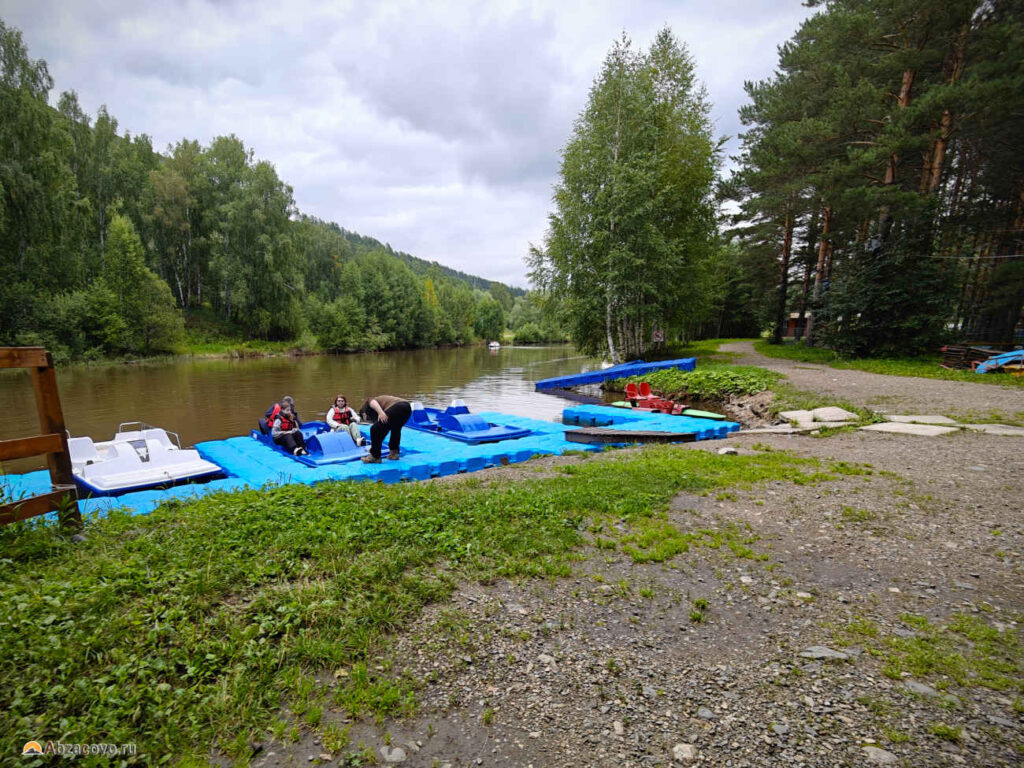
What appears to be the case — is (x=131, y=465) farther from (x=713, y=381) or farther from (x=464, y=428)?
(x=713, y=381)

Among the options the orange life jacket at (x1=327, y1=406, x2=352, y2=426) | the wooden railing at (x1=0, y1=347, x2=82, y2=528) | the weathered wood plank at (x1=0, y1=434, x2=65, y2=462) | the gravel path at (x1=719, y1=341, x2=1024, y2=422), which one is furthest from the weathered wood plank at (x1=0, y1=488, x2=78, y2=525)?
the gravel path at (x1=719, y1=341, x2=1024, y2=422)

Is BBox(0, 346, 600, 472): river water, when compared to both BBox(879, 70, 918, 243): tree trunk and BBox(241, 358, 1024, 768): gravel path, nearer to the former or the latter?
BBox(241, 358, 1024, 768): gravel path

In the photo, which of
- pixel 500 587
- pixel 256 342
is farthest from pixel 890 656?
pixel 256 342

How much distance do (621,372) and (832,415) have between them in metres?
13.1

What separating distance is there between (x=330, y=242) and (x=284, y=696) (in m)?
88.3

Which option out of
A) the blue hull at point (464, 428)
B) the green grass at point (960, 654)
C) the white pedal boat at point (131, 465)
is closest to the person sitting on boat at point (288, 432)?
the white pedal boat at point (131, 465)

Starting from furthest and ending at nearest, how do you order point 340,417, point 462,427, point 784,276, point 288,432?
point 784,276 → point 462,427 → point 340,417 → point 288,432

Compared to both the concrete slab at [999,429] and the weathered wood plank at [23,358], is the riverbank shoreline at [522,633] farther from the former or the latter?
the concrete slab at [999,429]

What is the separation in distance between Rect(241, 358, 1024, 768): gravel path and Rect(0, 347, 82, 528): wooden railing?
3596 millimetres

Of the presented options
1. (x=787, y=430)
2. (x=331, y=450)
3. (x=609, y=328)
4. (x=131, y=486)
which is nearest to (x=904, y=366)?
(x=787, y=430)

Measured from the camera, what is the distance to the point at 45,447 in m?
4.31

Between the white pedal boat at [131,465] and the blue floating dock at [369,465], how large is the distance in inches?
15.4

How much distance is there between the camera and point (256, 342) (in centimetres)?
5147

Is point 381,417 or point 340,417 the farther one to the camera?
point 340,417
